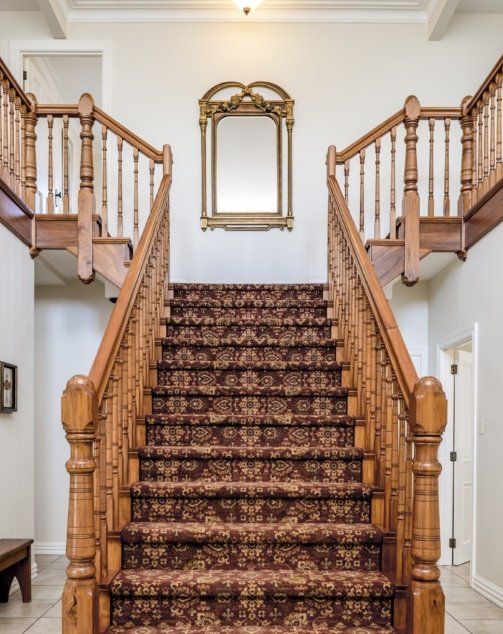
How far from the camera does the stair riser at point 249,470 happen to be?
3.29 metres

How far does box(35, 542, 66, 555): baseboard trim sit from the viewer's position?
5.55 meters

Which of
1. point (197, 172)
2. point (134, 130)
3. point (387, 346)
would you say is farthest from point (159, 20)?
point (387, 346)

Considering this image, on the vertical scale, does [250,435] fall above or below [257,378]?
below

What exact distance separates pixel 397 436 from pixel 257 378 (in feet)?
4.21

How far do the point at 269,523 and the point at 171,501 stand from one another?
464mm

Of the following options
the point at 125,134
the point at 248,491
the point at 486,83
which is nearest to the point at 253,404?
the point at 248,491

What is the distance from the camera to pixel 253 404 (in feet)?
12.3

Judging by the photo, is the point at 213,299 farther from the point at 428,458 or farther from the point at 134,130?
the point at 428,458

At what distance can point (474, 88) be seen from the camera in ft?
19.9

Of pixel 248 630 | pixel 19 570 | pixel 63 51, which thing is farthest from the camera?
pixel 63 51

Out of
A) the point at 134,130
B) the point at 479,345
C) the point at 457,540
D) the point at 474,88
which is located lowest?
the point at 457,540

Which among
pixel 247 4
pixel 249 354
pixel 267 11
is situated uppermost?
pixel 267 11

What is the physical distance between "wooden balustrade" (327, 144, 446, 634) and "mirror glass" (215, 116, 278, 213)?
2.00 metres

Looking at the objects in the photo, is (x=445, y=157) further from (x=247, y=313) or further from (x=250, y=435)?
(x=250, y=435)
